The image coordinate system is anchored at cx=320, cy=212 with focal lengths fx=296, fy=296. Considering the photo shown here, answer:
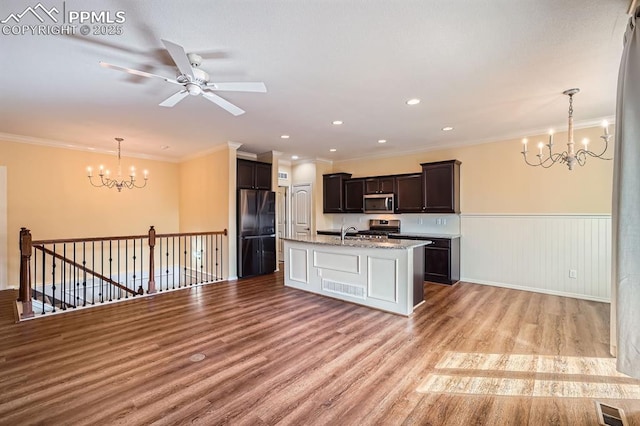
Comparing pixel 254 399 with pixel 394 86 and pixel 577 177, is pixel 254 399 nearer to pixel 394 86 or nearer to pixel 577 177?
pixel 394 86

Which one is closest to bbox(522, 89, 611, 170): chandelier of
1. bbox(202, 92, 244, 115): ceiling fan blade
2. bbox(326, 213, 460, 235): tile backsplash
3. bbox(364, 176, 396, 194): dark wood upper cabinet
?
bbox(326, 213, 460, 235): tile backsplash

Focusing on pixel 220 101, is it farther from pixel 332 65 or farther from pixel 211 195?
pixel 211 195

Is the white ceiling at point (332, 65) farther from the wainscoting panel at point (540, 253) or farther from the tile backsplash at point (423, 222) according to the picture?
the tile backsplash at point (423, 222)

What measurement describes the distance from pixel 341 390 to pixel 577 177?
16.4 feet

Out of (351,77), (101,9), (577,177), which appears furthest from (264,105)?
(577,177)

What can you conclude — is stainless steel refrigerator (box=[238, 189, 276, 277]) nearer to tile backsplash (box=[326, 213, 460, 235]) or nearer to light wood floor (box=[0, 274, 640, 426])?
tile backsplash (box=[326, 213, 460, 235])

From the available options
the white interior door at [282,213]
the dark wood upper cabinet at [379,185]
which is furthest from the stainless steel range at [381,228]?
the white interior door at [282,213]

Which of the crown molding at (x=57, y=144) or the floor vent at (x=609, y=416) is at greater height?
the crown molding at (x=57, y=144)

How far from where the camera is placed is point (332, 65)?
9.00ft

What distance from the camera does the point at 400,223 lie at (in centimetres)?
670

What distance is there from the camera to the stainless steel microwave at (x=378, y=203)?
6555 mm

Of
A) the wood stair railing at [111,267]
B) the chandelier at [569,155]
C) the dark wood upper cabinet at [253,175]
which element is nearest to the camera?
the chandelier at [569,155]

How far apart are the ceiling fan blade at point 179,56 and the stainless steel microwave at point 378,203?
4.86 meters

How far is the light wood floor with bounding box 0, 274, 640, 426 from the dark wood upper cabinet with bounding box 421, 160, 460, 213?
2.11m
